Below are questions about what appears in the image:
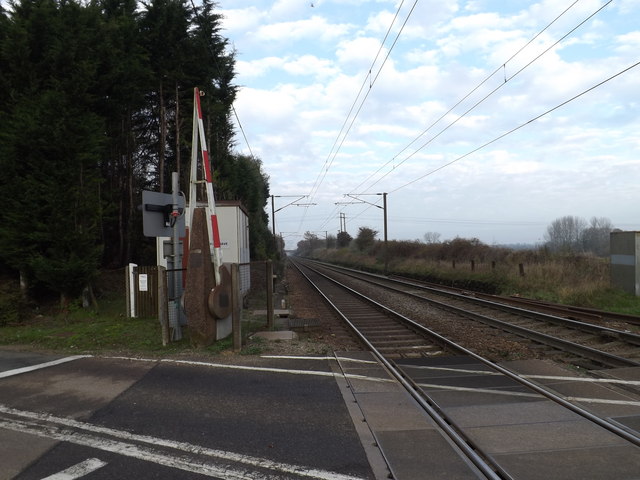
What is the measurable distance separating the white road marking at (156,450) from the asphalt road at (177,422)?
0.01 meters

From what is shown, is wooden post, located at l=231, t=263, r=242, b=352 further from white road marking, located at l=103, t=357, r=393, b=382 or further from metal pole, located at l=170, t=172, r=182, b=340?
metal pole, located at l=170, t=172, r=182, b=340

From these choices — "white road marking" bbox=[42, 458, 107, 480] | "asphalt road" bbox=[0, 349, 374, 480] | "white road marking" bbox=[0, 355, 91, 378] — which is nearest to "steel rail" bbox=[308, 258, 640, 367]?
"asphalt road" bbox=[0, 349, 374, 480]

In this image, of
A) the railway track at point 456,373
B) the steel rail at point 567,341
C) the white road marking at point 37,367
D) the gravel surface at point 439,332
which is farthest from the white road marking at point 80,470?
the steel rail at point 567,341

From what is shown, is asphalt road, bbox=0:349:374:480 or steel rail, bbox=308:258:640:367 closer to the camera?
asphalt road, bbox=0:349:374:480

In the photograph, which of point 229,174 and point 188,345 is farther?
point 229,174

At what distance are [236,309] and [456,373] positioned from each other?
4.04 m

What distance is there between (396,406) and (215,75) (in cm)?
2411

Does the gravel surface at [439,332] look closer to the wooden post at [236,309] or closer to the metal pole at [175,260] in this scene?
the wooden post at [236,309]

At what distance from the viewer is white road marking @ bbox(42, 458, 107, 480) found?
150 inches

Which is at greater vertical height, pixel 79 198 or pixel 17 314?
pixel 79 198

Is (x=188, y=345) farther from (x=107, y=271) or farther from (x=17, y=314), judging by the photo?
(x=107, y=271)

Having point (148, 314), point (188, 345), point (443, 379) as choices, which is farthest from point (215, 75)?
point (443, 379)

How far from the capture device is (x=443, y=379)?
263 inches

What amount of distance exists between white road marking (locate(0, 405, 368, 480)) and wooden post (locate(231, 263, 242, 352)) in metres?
3.59
